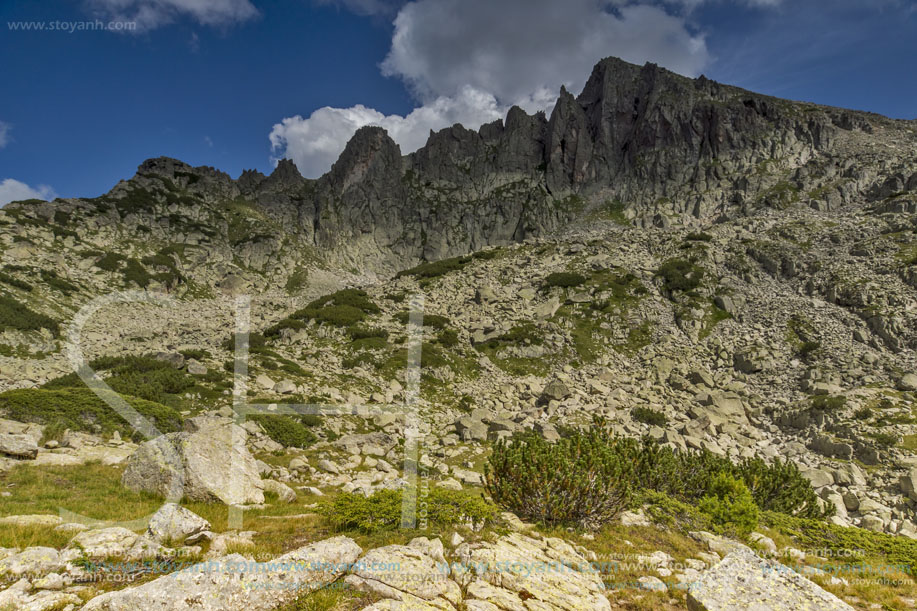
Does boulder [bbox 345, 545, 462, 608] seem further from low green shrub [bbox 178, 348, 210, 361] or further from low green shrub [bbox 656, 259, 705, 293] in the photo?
low green shrub [bbox 656, 259, 705, 293]

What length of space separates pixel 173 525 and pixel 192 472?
3793mm

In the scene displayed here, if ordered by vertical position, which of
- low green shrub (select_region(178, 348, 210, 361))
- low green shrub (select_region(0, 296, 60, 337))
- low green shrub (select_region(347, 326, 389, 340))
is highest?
low green shrub (select_region(0, 296, 60, 337))

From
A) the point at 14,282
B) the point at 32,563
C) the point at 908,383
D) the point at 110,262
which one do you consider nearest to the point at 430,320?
the point at 908,383

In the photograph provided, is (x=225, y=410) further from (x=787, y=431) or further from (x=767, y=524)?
(x=787, y=431)

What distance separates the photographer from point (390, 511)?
900 cm

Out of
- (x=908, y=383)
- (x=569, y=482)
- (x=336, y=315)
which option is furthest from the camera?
(x=336, y=315)

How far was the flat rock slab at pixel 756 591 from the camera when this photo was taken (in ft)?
20.4

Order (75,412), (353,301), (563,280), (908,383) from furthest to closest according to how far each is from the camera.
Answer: (563,280) < (353,301) < (908,383) < (75,412)

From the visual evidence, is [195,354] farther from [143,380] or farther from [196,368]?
[143,380]

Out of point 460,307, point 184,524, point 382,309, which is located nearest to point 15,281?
point 382,309

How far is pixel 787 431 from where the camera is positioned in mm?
29000

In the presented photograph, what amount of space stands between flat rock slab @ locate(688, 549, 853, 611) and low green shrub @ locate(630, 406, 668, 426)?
24.2 meters

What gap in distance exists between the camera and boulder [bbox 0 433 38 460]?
1306 centimetres

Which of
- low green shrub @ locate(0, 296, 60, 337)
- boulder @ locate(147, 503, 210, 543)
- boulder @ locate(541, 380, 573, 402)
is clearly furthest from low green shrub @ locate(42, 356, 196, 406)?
boulder @ locate(541, 380, 573, 402)
